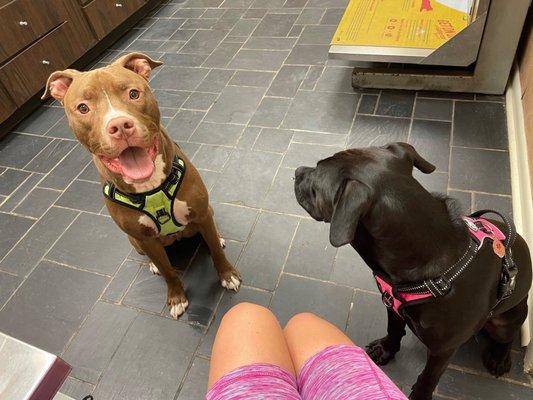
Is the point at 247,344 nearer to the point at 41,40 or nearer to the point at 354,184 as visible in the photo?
the point at 354,184

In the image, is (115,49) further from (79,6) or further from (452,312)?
(452,312)

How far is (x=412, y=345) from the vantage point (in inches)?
84.2

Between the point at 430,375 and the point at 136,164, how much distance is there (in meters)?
1.58

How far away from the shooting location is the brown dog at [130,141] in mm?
1695

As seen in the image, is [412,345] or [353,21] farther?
[353,21]

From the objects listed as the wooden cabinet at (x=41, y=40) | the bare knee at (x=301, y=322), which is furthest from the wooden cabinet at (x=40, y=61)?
the bare knee at (x=301, y=322)

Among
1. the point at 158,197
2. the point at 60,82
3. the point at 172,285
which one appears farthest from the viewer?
the point at 172,285

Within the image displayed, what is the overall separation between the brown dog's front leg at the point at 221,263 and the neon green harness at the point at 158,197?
0.34 metres

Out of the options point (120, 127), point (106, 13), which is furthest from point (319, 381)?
point (106, 13)

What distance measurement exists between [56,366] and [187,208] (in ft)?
4.10

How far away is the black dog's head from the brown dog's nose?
0.74 metres

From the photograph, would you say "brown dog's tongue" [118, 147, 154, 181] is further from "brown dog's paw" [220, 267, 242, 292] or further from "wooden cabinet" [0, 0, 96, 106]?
"wooden cabinet" [0, 0, 96, 106]

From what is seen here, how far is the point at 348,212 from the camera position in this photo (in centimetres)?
129

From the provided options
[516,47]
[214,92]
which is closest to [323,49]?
[214,92]
